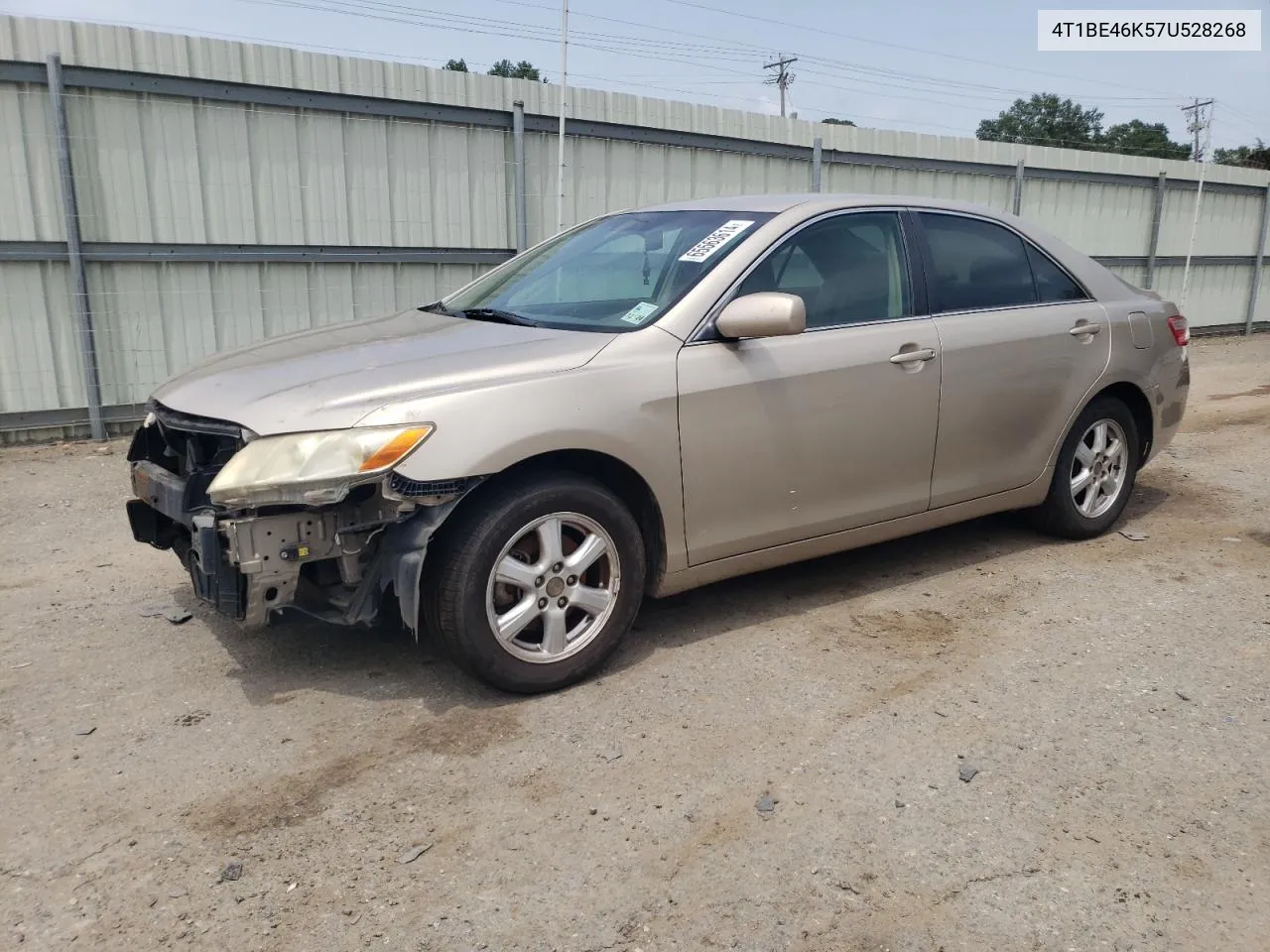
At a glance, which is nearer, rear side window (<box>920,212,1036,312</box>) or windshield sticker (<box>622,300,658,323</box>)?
windshield sticker (<box>622,300,658,323</box>)

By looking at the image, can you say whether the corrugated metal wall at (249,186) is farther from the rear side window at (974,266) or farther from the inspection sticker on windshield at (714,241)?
the rear side window at (974,266)

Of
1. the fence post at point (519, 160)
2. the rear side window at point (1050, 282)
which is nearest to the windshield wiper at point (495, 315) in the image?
the rear side window at point (1050, 282)

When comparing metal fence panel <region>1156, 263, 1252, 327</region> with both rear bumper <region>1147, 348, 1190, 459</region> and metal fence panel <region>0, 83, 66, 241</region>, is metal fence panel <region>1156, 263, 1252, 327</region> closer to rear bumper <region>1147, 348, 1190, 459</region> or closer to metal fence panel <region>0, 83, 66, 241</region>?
rear bumper <region>1147, 348, 1190, 459</region>

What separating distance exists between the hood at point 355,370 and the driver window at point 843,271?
863 mm

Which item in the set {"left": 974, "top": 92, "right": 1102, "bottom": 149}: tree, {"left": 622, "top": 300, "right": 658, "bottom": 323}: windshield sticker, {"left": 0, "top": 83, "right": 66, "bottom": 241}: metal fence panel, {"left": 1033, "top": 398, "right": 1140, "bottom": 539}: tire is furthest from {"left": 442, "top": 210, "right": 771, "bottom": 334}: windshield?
{"left": 974, "top": 92, "right": 1102, "bottom": 149}: tree

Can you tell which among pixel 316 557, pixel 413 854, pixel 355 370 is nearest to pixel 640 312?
pixel 355 370

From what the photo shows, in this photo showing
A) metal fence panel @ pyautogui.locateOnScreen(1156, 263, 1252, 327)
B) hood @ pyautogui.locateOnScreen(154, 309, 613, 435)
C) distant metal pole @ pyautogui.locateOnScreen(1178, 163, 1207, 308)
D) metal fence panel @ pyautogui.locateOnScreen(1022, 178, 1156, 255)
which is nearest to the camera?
hood @ pyautogui.locateOnScreen(154, 309, 613, 435)

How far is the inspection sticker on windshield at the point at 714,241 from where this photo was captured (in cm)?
411

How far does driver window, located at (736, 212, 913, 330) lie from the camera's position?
4176 millimetres

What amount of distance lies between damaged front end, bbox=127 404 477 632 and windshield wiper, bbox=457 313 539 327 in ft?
3.31

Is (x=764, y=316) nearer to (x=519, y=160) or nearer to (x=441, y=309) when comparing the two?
(x=441, y=309)

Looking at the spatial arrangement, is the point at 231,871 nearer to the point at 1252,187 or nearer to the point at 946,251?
the point at 946,251

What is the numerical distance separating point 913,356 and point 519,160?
6.25 m

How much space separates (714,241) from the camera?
A: 417cm
